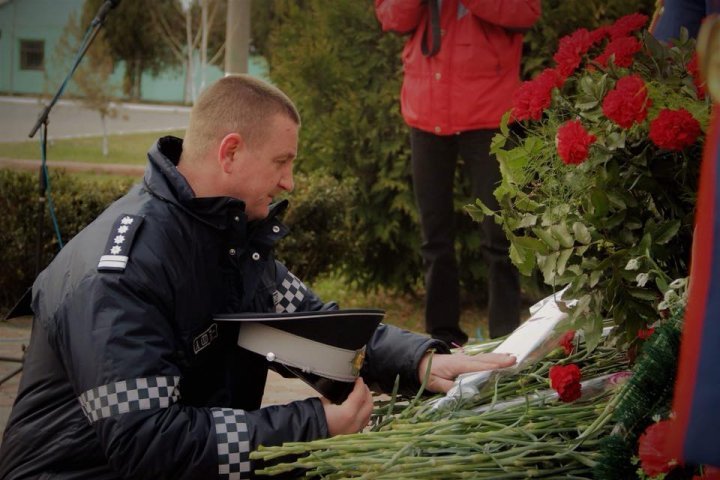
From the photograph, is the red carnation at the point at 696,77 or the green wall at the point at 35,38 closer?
the red carnation at the point at 696,77

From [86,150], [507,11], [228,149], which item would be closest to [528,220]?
→ [228,149]

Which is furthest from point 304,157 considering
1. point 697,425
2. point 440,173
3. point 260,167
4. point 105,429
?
point 697,425

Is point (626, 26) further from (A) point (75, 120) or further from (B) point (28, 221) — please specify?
(A) point (75, 120)

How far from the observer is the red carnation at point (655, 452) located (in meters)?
1.66

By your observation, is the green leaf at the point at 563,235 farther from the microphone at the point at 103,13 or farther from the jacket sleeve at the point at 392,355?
the microphone at the point at 103,13

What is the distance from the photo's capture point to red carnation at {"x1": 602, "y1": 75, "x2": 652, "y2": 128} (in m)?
2.04

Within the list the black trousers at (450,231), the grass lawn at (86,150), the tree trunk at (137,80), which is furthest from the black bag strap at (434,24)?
the tree trunk at (137,80)

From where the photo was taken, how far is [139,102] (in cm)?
3684

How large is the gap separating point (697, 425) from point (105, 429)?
1.44 metres

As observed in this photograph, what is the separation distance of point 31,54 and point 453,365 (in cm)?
3204

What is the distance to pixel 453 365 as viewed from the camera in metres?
2.55

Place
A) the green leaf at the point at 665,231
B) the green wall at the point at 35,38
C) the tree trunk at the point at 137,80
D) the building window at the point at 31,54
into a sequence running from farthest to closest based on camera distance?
the tree trunk at the point at 137,80 < the building window at the point at 31,54 < the green wall at the point at 35,38 < the green leaf at the point at 665,231

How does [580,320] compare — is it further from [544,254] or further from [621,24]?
[621,24]

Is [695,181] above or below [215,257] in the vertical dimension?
above
